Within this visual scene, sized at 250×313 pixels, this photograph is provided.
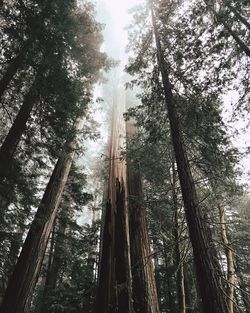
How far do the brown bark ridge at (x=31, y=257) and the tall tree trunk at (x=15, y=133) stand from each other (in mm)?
1273

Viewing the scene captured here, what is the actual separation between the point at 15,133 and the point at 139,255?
441cm

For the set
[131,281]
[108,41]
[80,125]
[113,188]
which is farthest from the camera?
[108,41]

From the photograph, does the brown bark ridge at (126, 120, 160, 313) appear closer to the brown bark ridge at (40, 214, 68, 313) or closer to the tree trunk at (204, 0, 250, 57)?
the brown bark ridge at (40, 214, 68, 313)

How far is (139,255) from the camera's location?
21.1 ft

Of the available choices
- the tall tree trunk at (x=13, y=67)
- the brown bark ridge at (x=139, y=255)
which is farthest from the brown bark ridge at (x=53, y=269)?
the tall tree trunk at (x=13, y=67)

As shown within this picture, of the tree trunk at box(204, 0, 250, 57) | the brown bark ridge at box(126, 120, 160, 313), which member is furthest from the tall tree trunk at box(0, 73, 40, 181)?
the tree trunk at box(204, 0, 250, 57)

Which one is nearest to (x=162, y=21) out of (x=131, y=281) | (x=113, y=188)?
(x=113, y=188)

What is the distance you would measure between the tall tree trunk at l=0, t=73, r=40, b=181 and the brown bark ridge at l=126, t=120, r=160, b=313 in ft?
11.5

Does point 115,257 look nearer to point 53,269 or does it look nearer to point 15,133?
point 15,133

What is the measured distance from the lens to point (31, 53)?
19.3ft

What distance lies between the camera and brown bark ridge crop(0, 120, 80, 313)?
16.7 ft

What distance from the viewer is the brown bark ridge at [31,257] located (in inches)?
200

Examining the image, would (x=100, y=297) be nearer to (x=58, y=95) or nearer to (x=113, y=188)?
(x=113, y=188)

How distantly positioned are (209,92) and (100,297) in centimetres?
565
